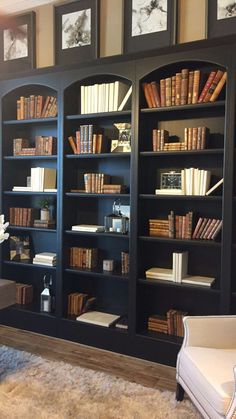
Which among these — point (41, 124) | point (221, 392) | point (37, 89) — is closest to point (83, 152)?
point (41, 124)

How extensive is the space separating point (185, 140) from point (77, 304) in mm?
1756

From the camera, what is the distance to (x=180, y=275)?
9.49 feet

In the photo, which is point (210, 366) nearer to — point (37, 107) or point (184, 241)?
point (184, 241)

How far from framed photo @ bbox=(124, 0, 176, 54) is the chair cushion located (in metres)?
2.33

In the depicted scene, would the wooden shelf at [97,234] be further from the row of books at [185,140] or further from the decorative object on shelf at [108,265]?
the row of books at [185,140]

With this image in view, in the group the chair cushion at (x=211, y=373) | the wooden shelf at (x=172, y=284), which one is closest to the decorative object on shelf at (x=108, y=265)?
the wooden shelf at (x=172, y=284)

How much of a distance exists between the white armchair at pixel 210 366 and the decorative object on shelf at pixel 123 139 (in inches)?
60.2

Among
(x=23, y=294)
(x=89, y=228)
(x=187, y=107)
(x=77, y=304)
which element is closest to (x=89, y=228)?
(x=89, y=228)

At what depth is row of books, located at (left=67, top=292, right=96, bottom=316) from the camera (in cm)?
340

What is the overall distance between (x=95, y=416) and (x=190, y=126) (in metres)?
2.21

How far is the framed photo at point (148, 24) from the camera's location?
2.98 meters

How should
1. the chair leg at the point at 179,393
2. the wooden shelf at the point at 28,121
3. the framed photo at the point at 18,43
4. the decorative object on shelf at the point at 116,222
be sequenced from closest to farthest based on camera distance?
the chair leg at the point at 179,393, the decorative object on shelf at the point at 116,222, the wooden shelf at the point at 28,121, the framed photo at the point at 18,43

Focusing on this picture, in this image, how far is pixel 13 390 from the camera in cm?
246

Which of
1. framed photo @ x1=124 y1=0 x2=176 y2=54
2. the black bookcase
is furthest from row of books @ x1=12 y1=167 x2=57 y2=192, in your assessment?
framed photo @ x1=124 y1=0 x2=176 y2=54
